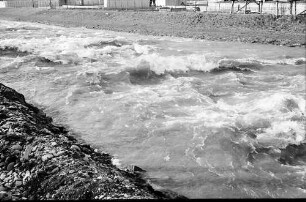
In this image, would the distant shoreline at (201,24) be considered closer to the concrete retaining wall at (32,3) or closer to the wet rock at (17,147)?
the concrete retaining wall at (32,3)

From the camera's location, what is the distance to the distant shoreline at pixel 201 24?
118 ft

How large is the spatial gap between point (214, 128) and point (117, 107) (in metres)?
4.83

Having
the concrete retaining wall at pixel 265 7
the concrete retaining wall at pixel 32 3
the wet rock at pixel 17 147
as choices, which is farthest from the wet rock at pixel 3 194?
the concrete retaining wall at pixel 32 3

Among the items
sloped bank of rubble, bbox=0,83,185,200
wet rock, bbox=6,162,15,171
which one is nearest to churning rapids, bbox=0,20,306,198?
sloped bank of rubble, bbox=0,83,185,200

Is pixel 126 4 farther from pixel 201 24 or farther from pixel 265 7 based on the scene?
pixel 265 7

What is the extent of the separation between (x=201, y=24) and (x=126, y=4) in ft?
99.2

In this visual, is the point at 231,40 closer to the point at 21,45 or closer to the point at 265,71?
the point at 265,71

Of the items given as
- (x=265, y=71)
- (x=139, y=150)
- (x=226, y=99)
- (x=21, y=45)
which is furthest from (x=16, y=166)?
(x=21, y=45)

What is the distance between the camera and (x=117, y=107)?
14398 mm

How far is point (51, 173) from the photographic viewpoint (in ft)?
22.9

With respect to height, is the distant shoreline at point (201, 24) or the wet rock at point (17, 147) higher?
the distant shoreline at point (201, 24)

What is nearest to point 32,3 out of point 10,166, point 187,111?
point 187,111

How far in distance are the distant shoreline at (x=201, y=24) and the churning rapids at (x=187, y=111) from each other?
32.9 feet

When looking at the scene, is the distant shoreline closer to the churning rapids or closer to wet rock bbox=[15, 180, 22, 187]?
the churning rapids
